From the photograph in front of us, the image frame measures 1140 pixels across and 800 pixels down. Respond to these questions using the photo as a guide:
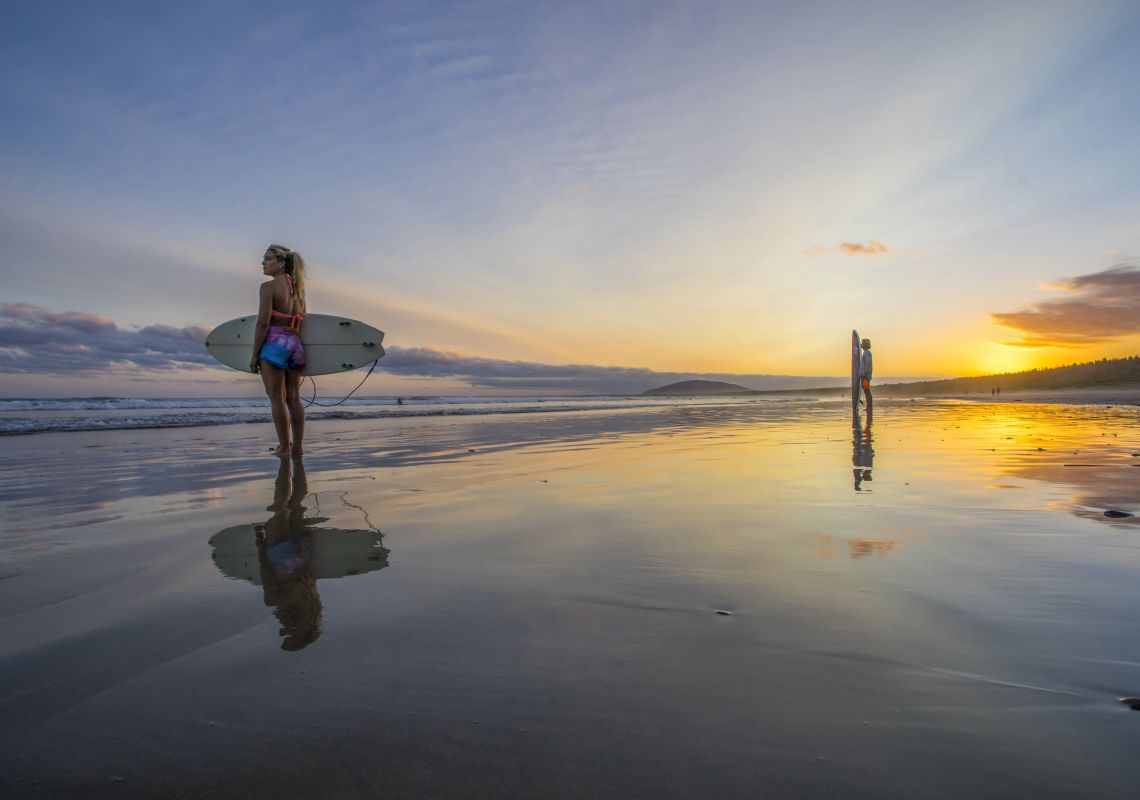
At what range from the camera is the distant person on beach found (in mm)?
6289

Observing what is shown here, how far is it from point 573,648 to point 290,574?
1270 millimetres

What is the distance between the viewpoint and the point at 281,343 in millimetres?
6344

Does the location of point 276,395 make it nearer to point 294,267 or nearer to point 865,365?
point 294,267

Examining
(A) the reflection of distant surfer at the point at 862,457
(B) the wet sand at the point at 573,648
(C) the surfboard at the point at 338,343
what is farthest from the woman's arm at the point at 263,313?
(A) the reflection of distant surfer at the point at 862,457

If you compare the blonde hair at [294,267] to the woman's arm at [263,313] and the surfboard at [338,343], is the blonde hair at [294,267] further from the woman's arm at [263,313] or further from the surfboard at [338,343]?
the surfboard at [338,343]

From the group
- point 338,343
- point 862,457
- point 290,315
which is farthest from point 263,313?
point 862,457

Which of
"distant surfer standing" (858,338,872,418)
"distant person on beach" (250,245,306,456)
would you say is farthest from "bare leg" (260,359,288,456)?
"distant surfer standing" (858,338,872,418)

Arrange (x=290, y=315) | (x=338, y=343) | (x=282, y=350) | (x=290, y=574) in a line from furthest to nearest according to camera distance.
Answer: (x=338, y=343), (x=290, y=315), (x=282, y=350), (x=290, y=574)

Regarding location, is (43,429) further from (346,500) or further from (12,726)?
(12,726)

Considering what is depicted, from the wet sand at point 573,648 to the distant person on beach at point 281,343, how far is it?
281cm

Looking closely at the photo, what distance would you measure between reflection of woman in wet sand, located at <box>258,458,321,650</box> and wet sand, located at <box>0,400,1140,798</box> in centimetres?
2

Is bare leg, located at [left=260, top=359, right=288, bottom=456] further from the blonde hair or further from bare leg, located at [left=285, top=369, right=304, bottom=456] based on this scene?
the blonde hair

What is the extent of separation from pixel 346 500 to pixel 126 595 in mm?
1795

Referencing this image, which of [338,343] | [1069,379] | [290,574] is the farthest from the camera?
Result: [1069,379]
